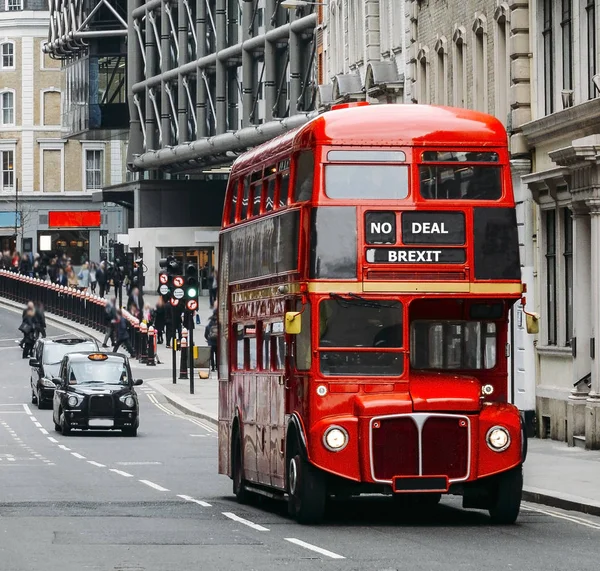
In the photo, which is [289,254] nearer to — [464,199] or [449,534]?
[464,199]

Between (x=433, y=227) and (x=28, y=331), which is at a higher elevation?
(x=28, y=331)

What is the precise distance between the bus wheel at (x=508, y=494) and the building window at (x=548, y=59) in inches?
638

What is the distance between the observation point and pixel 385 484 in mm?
18562

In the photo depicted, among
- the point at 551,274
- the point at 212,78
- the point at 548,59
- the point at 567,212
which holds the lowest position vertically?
the point at 551,274

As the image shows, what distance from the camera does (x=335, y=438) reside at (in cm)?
1866

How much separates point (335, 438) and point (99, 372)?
23.5 metres

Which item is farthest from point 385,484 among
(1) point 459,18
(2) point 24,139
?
(2) point 24,139

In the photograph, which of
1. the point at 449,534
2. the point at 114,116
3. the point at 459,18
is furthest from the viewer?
the point at 114,116

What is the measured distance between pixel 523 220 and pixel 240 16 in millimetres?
46855

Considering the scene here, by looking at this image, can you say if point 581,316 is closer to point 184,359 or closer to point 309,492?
point 309,492

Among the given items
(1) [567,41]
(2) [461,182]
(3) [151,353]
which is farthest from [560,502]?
(3) [151,353]

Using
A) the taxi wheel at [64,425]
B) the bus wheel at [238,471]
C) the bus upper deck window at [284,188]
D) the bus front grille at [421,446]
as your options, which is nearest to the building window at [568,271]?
the bus wheel at [238,471]

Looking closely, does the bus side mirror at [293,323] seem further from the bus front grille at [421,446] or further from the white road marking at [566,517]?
the white road marking at [566,517]

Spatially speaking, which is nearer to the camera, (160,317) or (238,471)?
(238,471)
